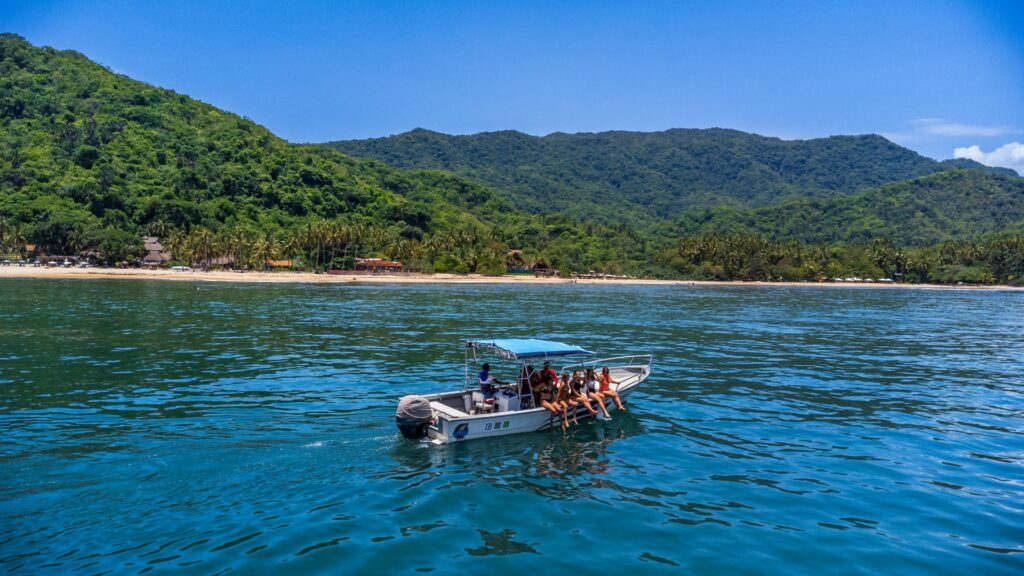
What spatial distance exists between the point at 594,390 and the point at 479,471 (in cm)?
616

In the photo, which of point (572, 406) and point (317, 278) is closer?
point (572, 406)

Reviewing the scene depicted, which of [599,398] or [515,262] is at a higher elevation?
[515,262]

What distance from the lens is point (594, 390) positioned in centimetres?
2059

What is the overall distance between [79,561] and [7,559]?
3.76 feet

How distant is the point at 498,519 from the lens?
1283 cm

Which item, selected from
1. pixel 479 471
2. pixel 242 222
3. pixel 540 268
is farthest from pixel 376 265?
pixel 479 471

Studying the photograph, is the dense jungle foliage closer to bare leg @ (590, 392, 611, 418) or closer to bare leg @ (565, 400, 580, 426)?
bare leg @ (590, 392, 611, 418)

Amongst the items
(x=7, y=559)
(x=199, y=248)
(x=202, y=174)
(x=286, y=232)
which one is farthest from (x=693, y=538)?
A: (x=202, y=174)

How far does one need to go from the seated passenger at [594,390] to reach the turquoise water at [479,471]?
23.8 inches

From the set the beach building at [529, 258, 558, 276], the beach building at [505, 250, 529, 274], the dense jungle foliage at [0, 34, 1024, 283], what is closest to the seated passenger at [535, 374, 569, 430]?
the dense jungle foliage at [0, 34, 1024, 283]

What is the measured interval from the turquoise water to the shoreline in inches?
3020

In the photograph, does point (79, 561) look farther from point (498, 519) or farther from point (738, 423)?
point (738, 423)

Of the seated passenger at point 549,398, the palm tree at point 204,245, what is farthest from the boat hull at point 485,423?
the palm tree at point 204,245

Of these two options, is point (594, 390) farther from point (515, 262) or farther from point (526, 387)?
point (515, 262)
